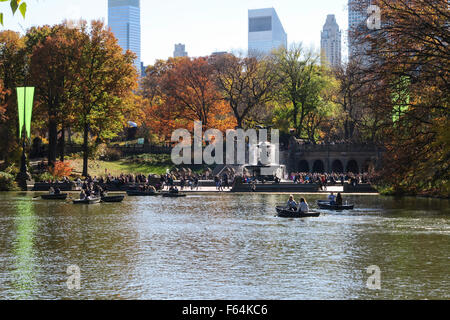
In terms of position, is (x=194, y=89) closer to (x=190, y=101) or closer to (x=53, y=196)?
(x=190, y=101)

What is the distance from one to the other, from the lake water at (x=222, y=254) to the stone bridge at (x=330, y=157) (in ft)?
152

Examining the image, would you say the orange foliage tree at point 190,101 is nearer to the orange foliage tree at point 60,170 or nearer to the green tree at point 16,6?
the orange foliage tree at point 60,170

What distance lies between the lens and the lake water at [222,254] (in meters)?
19.0

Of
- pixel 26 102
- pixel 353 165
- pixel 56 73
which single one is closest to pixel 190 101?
pixel 56 73

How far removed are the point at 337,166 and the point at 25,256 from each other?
74.8 meters

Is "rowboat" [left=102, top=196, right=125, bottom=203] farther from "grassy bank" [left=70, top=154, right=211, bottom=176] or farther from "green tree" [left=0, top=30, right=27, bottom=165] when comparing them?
"grassy bank" [left=70, top=154, right=211, bottom=176]

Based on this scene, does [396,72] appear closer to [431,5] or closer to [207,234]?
[431,5]

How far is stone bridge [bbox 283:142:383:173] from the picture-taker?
8950cm

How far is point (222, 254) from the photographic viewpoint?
2534 centimetres

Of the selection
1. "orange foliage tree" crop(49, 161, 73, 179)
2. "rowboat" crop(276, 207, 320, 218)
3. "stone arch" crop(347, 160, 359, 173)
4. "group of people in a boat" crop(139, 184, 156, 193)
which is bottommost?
"rowboat" crop(276, 207, 320, 218)

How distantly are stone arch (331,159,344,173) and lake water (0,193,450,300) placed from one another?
49988 millimetres

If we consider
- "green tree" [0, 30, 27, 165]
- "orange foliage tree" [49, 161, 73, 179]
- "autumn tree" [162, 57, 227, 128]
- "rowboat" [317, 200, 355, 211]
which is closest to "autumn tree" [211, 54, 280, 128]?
"autumn tree" [162, 57, 227, 128]
